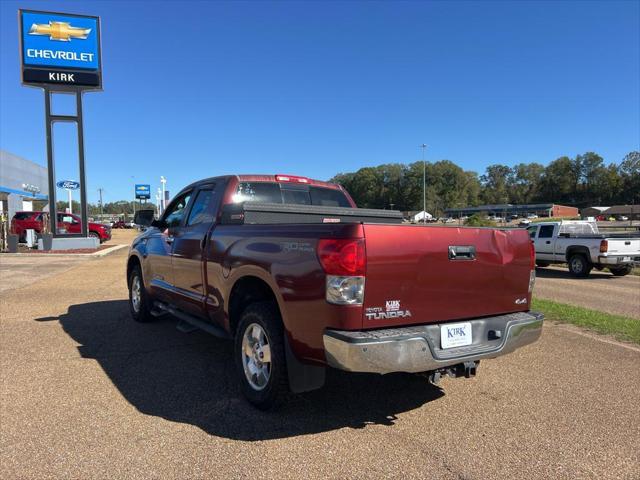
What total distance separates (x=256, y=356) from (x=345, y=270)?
134cm

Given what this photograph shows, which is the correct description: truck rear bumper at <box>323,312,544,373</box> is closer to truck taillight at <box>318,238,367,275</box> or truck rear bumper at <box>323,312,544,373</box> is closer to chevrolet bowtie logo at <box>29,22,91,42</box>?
truck taillight at <box>318,238,367,275</box>

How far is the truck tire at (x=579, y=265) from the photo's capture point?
571 inches

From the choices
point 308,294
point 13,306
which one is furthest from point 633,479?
point 13,306

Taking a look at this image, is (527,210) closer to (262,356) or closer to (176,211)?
(176,211)

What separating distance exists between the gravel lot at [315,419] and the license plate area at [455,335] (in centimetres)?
67

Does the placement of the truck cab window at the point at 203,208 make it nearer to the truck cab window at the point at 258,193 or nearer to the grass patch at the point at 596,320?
the truck cab window at the point at 258,193

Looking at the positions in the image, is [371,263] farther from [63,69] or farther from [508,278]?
[63,69]

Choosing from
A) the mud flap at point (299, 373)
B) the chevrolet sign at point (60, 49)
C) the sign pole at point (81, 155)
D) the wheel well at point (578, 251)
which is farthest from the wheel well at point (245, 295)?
the chevrolet sign at point (60, 49)

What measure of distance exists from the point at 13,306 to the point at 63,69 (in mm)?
16933

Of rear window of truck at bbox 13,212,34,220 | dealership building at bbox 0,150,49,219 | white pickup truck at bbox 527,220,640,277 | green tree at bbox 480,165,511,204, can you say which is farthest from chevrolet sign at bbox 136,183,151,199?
green tree at bbox 480,165,511,204

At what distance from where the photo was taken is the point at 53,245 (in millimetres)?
21297

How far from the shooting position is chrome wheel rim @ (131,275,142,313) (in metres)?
6.91

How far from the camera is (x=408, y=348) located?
3064 mm

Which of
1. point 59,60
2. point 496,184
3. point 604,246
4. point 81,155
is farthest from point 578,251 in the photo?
point 496,184
